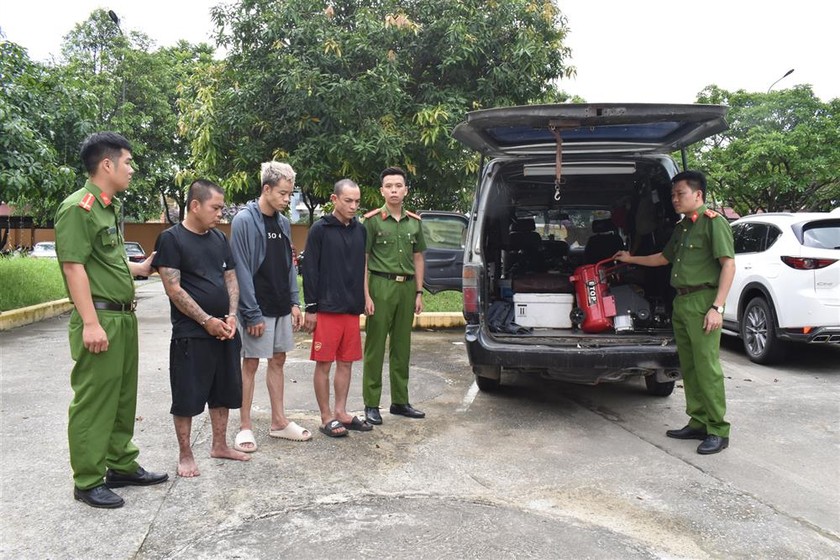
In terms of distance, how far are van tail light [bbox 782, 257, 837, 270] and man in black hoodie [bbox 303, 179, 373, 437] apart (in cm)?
454

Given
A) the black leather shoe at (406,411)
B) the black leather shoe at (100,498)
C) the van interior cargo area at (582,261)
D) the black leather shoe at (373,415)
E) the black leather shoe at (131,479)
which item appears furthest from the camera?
the van interior cargo area at (582,261)

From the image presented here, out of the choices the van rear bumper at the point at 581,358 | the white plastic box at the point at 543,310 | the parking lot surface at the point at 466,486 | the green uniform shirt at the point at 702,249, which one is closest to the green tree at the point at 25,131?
the parking lot surface at the point at 466,486

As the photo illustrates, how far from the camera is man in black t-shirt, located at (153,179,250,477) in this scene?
356cm

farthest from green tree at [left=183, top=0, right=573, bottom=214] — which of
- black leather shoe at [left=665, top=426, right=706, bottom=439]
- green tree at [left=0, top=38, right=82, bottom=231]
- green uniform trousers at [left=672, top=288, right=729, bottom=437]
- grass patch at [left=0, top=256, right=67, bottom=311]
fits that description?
black leather shoe at [left=665, top=426, right=706, bottom=439]

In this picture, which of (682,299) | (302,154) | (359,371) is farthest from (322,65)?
(682,299)

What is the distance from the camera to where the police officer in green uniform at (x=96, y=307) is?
3.15 meters

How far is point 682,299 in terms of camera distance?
4418 mm

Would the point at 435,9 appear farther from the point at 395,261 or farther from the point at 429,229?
the point at 395,261

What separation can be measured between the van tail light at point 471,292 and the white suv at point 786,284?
3697 millimetres

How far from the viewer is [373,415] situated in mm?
4750

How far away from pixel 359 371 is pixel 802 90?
18.5 m

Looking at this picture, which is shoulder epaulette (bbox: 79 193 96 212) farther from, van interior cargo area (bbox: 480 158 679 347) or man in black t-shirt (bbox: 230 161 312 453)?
van interior cargo area (bbox: 480 158 679 347)

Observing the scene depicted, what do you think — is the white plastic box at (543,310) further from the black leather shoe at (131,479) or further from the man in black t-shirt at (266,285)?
the black leather shoe at (131,479)

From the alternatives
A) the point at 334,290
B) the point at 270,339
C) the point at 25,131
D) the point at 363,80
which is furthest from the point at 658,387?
the point at 25,131
